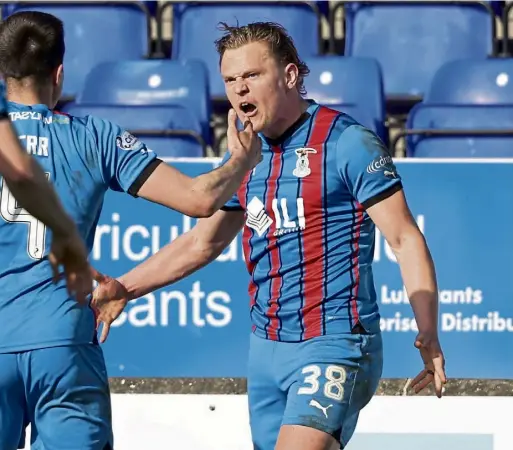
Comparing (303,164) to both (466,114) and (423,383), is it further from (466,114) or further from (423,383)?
(466,114)

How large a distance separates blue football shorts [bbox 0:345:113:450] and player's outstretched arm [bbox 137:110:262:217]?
1.92 ft

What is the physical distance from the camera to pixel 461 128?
24.8 ft

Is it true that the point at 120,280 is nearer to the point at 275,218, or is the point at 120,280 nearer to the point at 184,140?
the point at 275,218

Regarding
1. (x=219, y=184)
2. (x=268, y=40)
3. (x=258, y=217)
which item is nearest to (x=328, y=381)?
(x=258, y=217)

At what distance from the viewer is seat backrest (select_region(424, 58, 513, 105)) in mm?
8266

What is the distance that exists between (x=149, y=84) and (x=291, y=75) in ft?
12.0

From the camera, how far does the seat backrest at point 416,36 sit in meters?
8.99

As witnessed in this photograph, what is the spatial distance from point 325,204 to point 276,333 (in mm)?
503

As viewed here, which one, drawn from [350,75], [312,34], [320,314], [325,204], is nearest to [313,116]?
[325,204]

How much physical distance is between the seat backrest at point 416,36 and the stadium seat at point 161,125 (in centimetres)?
194

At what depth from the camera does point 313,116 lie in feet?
15.6

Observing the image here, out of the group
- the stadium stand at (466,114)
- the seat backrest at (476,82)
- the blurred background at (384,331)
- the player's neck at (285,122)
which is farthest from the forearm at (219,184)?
the seat backrest at (476,82)

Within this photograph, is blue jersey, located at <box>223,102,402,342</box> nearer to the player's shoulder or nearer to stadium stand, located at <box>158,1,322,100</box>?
the player's shoulder

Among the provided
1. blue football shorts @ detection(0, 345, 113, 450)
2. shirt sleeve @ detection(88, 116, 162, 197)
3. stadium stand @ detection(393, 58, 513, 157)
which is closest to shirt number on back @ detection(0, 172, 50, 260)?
shirt sleeve @ detection(88, 116, 162, 197)
